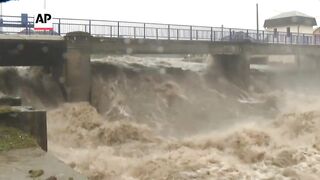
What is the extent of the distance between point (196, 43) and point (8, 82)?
1004 centimetres

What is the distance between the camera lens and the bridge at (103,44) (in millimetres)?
19219

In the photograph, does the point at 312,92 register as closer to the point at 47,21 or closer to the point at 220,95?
the point at 220,95

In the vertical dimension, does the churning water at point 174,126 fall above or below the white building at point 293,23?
below

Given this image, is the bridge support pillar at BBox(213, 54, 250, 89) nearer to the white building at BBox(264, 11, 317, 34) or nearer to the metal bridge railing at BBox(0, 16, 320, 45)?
the metal bridge railing at BBox(0, 16, 320, 45)

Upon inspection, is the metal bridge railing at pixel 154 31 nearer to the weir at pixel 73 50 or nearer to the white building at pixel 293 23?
the weir at pixel 73 50

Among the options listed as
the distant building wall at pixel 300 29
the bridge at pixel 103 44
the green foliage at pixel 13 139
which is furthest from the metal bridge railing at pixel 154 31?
the distant building wall at pixel 300 29

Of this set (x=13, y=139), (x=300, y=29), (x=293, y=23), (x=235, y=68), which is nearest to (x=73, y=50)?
(x=13, y=139)

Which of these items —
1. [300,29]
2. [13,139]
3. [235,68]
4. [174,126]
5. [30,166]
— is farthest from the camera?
[300,29]

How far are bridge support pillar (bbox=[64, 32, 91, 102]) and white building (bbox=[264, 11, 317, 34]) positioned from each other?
39679mm

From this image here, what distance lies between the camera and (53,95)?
64.4 ft

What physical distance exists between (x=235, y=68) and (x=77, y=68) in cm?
1113

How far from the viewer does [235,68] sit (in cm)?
2691

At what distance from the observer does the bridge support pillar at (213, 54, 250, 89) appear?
26797 mm

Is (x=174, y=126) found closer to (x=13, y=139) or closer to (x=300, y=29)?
(x=13, y=139)
